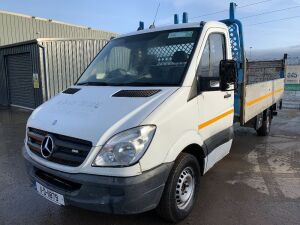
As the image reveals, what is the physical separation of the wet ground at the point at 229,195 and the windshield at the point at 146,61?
1637mm

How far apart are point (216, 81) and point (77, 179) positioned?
2.02 metres

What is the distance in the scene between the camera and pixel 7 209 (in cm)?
415

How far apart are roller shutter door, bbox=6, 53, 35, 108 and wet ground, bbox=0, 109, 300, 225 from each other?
851 centimetres

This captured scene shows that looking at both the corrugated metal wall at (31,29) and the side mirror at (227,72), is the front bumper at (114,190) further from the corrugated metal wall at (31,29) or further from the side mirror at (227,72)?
the corrugated metal wall at (31,29)

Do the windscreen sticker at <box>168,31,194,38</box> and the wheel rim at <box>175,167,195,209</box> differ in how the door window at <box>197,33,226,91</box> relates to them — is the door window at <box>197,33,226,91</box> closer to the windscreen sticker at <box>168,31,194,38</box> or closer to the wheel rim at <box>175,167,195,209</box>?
the windscreen sticker at <box>168,31,194,38</box>

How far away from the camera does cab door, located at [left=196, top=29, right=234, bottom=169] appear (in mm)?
3754

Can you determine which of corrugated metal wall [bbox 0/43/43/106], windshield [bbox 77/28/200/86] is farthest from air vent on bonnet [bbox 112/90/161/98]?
corrugated metal wall [bbox 0/43/43/106]

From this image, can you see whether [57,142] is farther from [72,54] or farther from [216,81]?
[72,54]

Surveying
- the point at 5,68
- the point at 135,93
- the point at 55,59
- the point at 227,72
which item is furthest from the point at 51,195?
the point at 5,68

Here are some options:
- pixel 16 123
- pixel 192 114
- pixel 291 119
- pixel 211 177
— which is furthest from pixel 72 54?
pixel 192 114

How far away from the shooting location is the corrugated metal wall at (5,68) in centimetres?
1369

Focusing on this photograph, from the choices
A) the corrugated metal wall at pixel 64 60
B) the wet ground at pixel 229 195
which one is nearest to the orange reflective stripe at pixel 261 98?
the wet ground at pixel 229 195

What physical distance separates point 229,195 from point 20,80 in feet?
46.2

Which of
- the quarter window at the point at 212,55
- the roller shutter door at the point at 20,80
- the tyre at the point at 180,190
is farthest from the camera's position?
the roller shutter door at the point at 20,80
